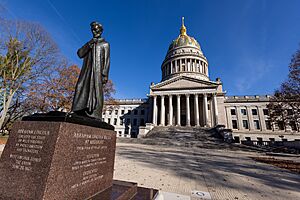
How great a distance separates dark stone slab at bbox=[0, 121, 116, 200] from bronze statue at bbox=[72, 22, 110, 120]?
77 cm

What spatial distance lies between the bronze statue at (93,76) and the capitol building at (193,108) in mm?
25759

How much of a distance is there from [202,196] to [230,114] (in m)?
45.4

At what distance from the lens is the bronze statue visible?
11.1 feet

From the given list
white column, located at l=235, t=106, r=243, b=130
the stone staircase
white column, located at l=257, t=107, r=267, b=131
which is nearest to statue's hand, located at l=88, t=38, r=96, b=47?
the stone staircase

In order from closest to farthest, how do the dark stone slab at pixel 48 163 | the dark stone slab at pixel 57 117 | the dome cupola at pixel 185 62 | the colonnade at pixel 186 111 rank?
the dark stone slab at pixel 48 163 → the dark stone slab at pixel 57 117 → the colonnade at pixel 186 111 → the dome cupola at pixel 185 62

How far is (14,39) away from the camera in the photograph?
1387 centimetres

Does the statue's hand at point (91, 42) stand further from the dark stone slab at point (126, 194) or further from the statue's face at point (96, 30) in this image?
the dark stone slab at point (126, 194)

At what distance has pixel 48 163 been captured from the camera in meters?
2.06

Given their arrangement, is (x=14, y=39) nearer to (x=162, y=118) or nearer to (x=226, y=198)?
(x=226, y=198)

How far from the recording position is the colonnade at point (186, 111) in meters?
35.1

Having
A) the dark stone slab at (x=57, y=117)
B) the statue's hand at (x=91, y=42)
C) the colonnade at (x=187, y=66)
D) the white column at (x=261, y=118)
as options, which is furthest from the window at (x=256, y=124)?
the dark stone slab at (x=57, y=117)

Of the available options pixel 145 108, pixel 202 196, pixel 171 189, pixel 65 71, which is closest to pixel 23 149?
pixel 171 189

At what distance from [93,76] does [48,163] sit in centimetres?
219

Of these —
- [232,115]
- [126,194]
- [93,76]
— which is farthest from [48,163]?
[232,115]
